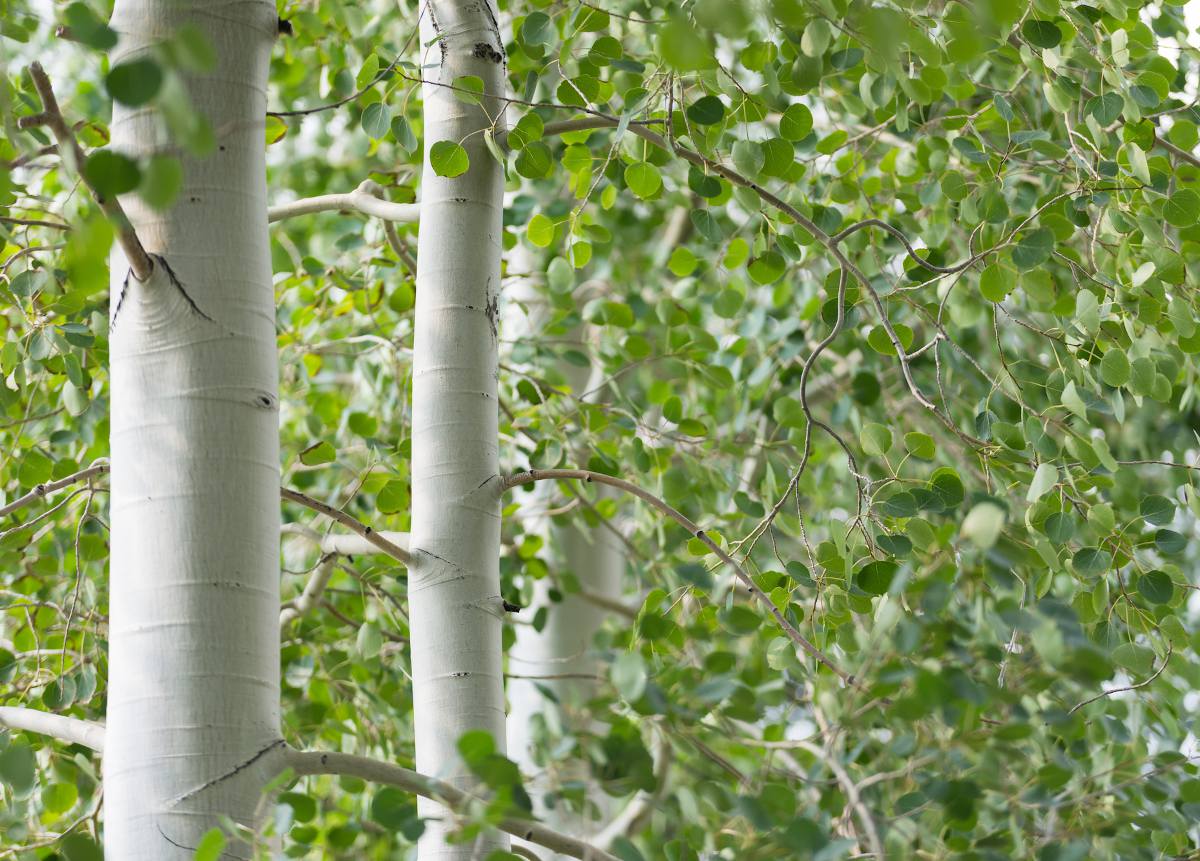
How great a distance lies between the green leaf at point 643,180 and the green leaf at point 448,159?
0.15 meters

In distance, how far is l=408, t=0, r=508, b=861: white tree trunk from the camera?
85 centimetres

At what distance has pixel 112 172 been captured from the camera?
0.43 meters

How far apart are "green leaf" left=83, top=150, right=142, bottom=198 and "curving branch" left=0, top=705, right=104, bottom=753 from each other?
46cm

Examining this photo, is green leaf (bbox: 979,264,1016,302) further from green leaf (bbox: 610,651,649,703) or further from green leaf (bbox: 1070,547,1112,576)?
green leaf (bbox: 610,651,649,703)

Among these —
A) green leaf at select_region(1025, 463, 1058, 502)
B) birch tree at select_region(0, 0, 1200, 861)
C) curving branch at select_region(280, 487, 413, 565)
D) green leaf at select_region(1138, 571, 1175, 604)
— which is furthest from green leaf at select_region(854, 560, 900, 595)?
curving branch at select_region(280, 487, 413, 565)

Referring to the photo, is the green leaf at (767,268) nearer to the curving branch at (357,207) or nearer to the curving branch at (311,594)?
the curving branch at (357,207)

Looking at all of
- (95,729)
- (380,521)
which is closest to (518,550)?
(380,521)

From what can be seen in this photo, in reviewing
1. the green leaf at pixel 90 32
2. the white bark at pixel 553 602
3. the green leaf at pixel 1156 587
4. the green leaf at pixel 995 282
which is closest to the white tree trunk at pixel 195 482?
A: the green leaf at pixel 90 32

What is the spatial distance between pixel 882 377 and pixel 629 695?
1.62 metres

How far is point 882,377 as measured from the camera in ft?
6.73

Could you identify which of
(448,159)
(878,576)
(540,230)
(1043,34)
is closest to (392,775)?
(878,576)

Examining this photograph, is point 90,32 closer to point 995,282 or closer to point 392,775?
point 392,775

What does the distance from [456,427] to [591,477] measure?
12 cm

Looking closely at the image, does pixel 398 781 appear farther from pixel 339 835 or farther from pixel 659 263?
pixel 659 263
